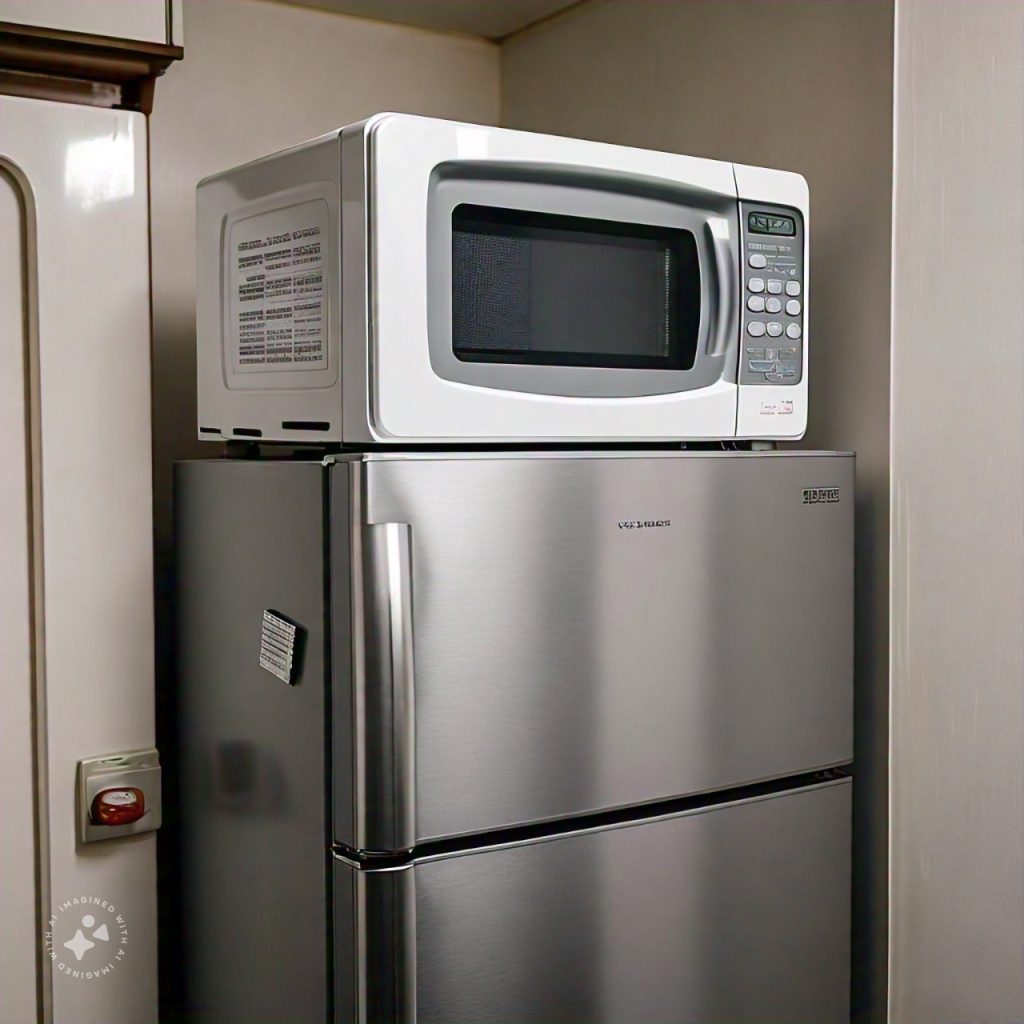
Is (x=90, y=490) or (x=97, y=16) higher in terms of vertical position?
(x=97, y=16)

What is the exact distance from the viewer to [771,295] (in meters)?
1.38

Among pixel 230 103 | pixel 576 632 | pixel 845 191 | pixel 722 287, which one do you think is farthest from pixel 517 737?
pixel 230 103

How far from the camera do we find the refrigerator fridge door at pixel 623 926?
1109mm

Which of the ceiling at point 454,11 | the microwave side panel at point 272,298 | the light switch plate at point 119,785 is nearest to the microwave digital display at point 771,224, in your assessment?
the microwave side panel at point 272,298

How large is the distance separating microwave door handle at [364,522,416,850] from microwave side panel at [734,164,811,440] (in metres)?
0.48

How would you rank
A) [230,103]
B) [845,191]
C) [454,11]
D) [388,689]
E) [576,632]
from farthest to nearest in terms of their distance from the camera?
[454,11] → [230,103] → [845,191] → [576,632] → [388,689]

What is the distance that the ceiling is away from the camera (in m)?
1.90

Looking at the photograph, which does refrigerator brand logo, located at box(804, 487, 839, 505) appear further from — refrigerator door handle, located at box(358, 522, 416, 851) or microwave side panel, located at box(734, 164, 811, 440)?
refrigerator door handle, located at box(358, 522, 416, 851)

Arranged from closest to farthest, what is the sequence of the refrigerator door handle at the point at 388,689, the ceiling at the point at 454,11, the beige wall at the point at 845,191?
the refrigerator door handle at the point at 388,689
the beige wall at the point at 845,191
the ceiling at the point at 454,11

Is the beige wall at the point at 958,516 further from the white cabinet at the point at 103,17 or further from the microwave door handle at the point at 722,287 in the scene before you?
the white cabinet at the point at 103,17

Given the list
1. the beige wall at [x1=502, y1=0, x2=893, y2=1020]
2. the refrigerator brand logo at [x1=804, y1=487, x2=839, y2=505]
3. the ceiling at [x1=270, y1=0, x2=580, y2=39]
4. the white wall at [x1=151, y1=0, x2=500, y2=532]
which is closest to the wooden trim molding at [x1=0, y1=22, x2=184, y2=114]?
the white wall at [x1=151, y1=0, x2=500, y2=532]

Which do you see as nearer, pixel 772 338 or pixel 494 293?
pixel 494 293

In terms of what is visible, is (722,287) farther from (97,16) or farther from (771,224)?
(97,16)

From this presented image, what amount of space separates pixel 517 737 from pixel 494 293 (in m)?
0.45
